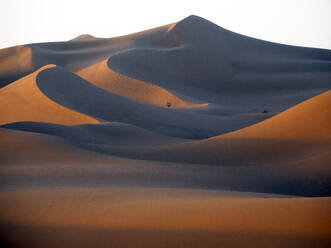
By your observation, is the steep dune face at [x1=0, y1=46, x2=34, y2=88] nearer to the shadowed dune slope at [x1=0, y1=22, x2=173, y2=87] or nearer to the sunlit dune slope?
the shadowed dune slope at [x1=0, y1=22, x2=173, y2=87]

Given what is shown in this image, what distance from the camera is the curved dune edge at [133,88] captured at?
28.0 m

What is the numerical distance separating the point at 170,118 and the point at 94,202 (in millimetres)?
14185

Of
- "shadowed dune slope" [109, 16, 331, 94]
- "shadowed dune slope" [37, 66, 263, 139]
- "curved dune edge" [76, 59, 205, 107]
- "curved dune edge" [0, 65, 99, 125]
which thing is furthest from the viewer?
"shadowed dune slope" [109, 16, 331, 94]

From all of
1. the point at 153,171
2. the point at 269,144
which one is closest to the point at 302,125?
the point at 269,144

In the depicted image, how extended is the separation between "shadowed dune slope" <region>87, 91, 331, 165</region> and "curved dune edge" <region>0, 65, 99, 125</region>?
5.89 meters

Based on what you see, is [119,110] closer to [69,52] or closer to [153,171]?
[153,171]

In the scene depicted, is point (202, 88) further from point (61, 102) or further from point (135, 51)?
point (61, 102)

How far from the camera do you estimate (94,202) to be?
6.13 meters

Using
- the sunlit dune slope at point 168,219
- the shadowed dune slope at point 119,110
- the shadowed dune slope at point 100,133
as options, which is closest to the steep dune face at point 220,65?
the shadowed dune slope at point 119,110

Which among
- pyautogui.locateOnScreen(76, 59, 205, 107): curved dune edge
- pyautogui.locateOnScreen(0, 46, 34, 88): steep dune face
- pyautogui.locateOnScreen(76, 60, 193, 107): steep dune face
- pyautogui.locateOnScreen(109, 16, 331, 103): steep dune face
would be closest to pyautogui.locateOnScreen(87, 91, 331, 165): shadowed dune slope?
pyautogui.locateOnScreen(76, 59, 205, 107): curved dune edge

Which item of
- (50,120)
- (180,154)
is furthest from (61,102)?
(180,154)

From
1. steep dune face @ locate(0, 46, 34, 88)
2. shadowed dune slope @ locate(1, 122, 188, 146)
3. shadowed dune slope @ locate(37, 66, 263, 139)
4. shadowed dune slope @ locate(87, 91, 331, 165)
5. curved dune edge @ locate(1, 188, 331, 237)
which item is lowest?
steep dune face @ locate(0, 46, 34, 88)

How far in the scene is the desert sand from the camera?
483cm

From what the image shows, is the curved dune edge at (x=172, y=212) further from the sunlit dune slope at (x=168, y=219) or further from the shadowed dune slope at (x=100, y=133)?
the shadowed dune slope at (x=100, y=133)
